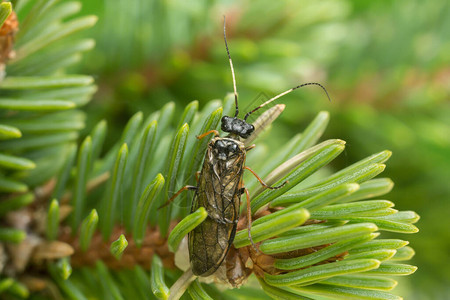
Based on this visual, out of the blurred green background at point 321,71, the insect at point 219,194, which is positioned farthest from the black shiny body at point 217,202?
the blurred green background at point 321,71

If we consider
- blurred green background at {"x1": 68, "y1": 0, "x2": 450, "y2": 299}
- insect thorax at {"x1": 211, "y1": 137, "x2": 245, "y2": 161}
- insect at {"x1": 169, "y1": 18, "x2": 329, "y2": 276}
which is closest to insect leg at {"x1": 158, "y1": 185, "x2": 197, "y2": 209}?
insect at {"x1": 169, "y1": 18, "x2": 329, "y2": 276}

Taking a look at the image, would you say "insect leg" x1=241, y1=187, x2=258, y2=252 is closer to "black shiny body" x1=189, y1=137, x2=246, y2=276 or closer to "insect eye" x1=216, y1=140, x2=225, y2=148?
"black shiny body" x1=189, y1=137, x2=246, y2=276

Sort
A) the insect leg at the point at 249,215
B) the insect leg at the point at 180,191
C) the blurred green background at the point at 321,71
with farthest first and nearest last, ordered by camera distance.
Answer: the blurred green background at the point at 321,71
the insect leg at the point at 180,191
the insect leg at the point at 249,215

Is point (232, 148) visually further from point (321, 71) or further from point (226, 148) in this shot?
point (321, 71)

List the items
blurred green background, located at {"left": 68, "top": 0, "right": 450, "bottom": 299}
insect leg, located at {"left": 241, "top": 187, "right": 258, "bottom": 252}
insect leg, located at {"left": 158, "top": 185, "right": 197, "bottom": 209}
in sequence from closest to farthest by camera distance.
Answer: insect leg, located at {"left": 241, "top": 187, "right": 258, "bottom": 252} → insect leg, located at {"left": 158, "top": 185, "right": 197, "bottom": 209} → blurred green background, located at {"left": 68, "top": 0, "right": 450, "bottom": 299}

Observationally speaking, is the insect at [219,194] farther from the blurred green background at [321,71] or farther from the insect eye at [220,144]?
the blurred green background at [321,71]

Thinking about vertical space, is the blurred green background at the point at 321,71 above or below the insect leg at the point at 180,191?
above
